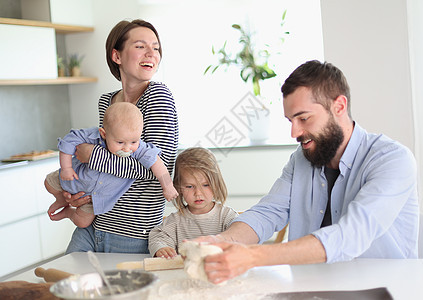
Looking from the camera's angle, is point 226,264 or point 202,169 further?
point 202,169

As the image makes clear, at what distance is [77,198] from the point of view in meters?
1.97

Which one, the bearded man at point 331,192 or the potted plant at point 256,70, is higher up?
the potted plant at point 256,70

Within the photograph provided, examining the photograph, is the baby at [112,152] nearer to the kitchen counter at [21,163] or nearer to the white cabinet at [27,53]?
the kitchen counter at [21,163]

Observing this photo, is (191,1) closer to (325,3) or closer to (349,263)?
(325,3)

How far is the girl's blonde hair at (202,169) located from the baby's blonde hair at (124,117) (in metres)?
0.33

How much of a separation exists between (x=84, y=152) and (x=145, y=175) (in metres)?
0.24

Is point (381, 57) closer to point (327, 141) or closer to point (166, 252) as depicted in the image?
point (327, 141)

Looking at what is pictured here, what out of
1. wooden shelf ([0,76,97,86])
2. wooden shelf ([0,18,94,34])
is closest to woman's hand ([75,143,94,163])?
wooden shelf ([0,76,97,86])

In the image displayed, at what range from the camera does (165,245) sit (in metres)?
1.82

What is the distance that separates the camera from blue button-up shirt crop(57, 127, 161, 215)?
1824 mm

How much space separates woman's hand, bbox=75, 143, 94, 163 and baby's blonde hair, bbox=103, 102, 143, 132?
0.36 feet

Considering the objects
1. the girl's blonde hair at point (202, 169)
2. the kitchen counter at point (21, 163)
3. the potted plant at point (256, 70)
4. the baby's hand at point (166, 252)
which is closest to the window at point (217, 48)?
the potted plant at point (256, 70)

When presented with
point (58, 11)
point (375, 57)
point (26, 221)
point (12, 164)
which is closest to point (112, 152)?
point (375, 57)

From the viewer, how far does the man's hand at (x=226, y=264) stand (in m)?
1.29
